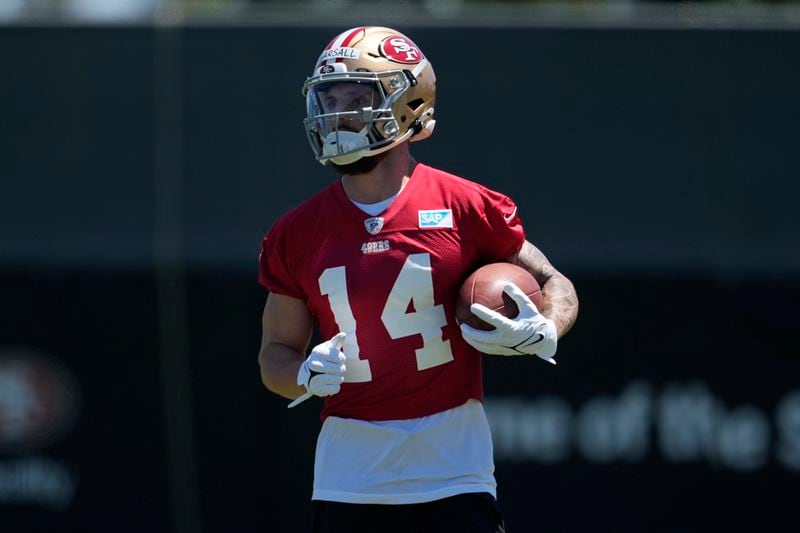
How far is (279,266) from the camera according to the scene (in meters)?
3.77

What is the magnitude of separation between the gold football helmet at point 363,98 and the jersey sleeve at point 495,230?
0.33 metres

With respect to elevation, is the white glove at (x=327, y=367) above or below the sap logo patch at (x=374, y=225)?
below

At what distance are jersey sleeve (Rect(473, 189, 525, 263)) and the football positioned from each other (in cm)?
9

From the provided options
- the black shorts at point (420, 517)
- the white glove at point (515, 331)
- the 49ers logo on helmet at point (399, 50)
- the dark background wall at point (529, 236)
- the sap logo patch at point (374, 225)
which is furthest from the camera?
the dark background wall at point (529, 236)

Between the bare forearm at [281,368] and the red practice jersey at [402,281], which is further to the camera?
the bare forearm at [281,368]

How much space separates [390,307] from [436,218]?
0.31 m

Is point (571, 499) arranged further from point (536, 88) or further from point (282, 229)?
point (282, 229)

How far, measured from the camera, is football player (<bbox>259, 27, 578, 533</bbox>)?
3.53 m

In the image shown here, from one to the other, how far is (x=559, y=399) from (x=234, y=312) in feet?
6.01

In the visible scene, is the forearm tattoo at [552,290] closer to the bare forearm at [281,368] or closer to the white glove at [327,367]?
the white glove at [327,367]

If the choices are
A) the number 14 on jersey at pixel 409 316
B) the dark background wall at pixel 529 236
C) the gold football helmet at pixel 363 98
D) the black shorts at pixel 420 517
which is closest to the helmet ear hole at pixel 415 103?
the gold football helmet at pixel 363 98

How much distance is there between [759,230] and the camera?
6.69 m

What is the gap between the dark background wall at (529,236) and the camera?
21.7ft

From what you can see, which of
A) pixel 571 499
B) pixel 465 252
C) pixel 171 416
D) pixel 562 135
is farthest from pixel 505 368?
pixel 465 252
